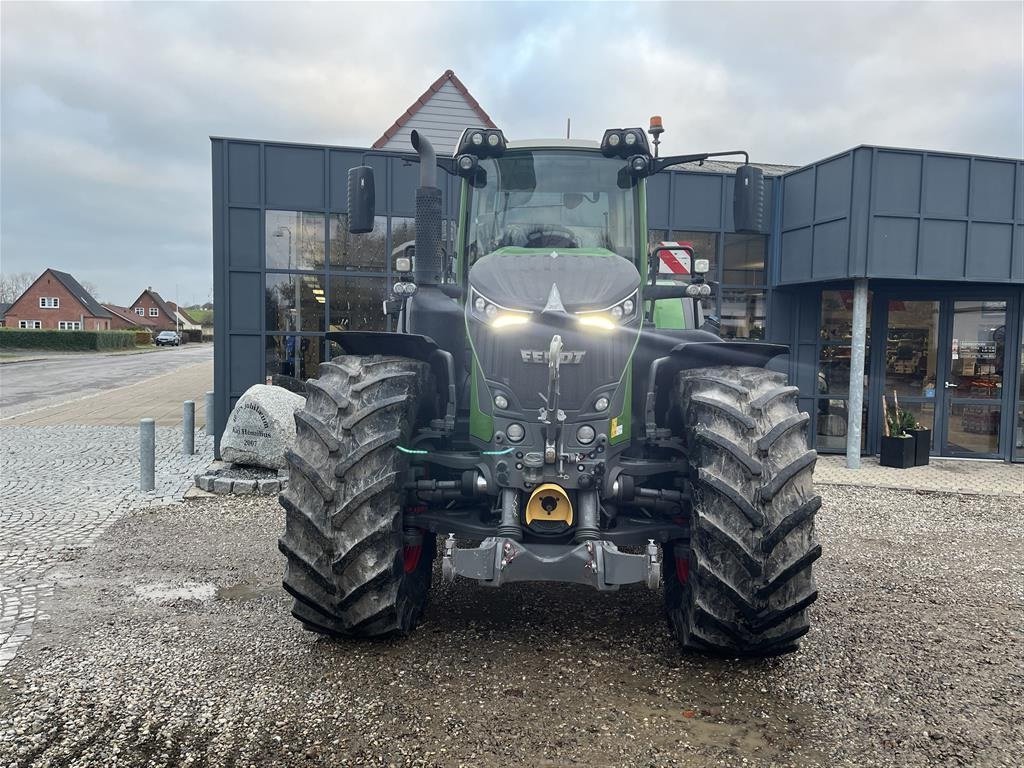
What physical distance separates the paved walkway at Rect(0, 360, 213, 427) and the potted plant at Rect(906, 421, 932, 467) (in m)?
11.5

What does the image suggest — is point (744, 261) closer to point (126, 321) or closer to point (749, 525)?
point (749, 525)

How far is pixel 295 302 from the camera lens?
1159 centimetres

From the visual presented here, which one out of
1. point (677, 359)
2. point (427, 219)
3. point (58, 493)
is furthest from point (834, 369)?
point (58, 493)

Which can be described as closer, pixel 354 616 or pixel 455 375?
pixel 354 616

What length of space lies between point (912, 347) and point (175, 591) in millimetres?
11659

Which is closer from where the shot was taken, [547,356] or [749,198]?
[547,356]

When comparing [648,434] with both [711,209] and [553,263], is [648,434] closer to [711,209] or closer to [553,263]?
[553,263]

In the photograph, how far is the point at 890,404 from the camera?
12445 mm

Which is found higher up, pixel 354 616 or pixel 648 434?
pixel 648 434

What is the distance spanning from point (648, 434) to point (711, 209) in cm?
927

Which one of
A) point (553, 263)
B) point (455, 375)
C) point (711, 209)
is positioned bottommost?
point (455, 375)

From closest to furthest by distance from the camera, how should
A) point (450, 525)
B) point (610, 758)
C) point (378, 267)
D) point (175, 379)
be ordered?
point (610, 758) → point (450, 525) → point (378, 267) → point (175, 379)

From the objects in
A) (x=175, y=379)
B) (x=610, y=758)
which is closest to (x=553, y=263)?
(x=610, y=758)

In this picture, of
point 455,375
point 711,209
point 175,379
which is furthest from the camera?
point 175,379
